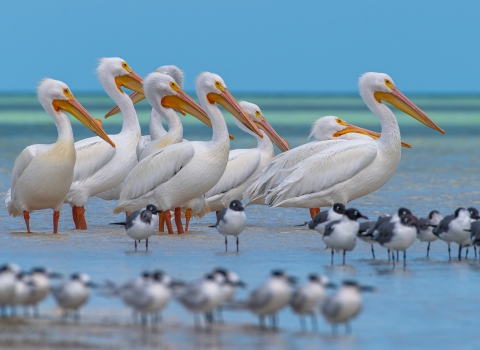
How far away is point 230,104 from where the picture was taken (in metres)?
8.06

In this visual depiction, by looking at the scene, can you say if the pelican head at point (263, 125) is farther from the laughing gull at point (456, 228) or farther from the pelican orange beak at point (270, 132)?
the laughing gull at point (456, 228)

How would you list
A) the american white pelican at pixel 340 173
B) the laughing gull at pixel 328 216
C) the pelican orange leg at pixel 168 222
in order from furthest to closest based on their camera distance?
the american white pelican at pixel 340 173 → the pelican orange leg at pixel 168 222 → the laughing gull at pixel 328 216

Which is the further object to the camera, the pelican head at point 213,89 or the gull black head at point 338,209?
the pelican head at point 213,89

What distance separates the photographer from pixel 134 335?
4051 millimetres

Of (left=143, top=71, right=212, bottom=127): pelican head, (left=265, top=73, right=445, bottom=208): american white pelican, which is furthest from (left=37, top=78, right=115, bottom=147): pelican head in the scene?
(left=265, top=73, right=445, bottom=208): american white pelican

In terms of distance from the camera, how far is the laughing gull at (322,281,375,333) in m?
3.88

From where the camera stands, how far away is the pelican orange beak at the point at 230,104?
7969mm

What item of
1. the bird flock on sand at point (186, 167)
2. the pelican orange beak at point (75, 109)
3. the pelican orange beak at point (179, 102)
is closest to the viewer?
the bird flock on sand at point (186, 167)

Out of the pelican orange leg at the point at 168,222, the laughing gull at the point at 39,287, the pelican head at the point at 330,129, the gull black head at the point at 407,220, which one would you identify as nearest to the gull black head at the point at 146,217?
the pelican orange leg at the point at 168,222

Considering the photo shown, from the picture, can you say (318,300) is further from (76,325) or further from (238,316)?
(76,325)

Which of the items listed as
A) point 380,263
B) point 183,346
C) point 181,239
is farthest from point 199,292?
point 181,239

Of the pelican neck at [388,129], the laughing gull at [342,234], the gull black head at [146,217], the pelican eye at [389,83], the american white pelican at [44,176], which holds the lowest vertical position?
the laughing gull at [342,234]

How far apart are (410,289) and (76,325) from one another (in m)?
1.76

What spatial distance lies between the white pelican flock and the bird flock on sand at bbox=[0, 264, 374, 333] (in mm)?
3149
